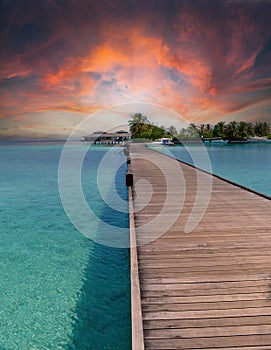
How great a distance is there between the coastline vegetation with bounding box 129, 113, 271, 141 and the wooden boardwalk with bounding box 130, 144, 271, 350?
79159 millimetres

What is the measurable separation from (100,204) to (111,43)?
33.0 meters

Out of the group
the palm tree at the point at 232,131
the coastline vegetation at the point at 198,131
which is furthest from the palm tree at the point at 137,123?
the palm tree at the point at 232,131

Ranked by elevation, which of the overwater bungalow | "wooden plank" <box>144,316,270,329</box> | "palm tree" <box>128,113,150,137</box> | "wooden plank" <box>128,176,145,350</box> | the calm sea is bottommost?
the calm sea

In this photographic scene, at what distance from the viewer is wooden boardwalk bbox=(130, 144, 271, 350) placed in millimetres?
2451

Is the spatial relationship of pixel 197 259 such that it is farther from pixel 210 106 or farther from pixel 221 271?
pixel 210 106

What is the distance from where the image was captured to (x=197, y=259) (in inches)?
153

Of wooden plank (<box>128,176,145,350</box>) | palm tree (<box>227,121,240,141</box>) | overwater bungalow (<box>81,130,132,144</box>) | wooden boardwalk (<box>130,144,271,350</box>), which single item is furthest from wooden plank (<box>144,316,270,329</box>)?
palm tree (<box>227,121,240,141</box>)

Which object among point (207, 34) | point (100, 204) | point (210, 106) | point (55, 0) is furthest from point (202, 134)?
point (100, 204)

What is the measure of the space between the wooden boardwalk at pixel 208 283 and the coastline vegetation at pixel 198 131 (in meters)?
79.2

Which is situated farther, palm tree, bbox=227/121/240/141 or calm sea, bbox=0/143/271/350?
palm tree, bbox=227/121/240/141

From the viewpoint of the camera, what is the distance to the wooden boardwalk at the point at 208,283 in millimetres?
2451

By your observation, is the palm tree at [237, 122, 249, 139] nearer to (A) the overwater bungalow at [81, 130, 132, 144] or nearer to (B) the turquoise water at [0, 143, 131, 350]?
(A) the overwater bungalow at [81, 130, 132, 144]

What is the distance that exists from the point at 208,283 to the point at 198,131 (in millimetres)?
114973

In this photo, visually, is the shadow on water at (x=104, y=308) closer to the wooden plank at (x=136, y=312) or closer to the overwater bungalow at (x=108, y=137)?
the wooden plank at (x=136, y=312)
